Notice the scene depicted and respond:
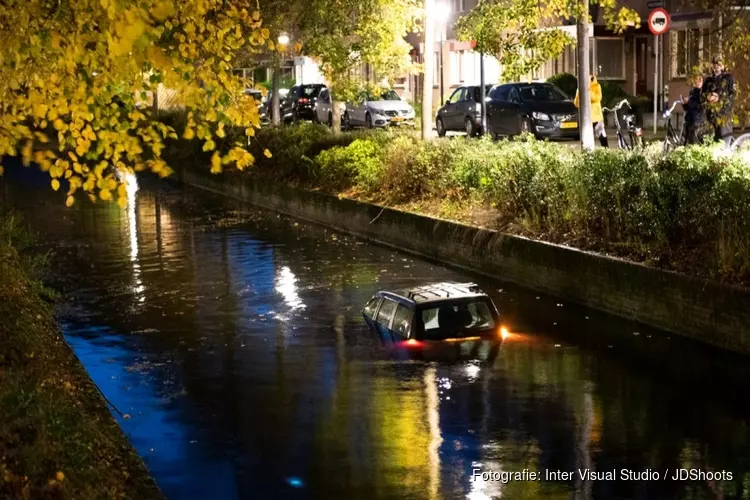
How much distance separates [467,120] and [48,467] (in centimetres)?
2840

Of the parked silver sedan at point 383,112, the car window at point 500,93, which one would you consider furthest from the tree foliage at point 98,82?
the parked silver sedan at point 383,112

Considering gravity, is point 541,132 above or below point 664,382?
above

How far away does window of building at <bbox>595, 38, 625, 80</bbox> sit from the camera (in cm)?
4562

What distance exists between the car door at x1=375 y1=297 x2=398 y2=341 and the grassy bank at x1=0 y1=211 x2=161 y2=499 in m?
4.27

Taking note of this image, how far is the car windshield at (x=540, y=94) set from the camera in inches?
1251

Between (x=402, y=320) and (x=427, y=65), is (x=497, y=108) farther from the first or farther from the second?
(x=402, y=320)

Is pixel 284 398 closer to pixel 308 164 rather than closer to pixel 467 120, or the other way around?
pixel 308 164

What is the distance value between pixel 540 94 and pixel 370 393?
21.0 m

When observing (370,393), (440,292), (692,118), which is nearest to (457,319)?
A: (440,292)

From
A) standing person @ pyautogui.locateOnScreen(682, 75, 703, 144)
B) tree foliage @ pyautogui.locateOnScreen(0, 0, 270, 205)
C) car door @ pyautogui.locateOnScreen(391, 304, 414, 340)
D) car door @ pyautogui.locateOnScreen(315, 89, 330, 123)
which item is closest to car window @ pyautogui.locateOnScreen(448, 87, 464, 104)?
car door @ pyautogui.locateOnScreen(315, 89, 330, 123)

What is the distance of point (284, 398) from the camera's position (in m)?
12.2

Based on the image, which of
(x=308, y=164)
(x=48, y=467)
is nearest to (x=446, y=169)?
(x=308, y=164)

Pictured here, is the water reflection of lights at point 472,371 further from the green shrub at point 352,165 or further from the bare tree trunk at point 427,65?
the bare tree trunk at point 427,65

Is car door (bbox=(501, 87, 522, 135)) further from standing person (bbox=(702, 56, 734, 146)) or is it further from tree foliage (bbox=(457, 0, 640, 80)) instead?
standing person (bbox=(702, 56, 734, 146))
